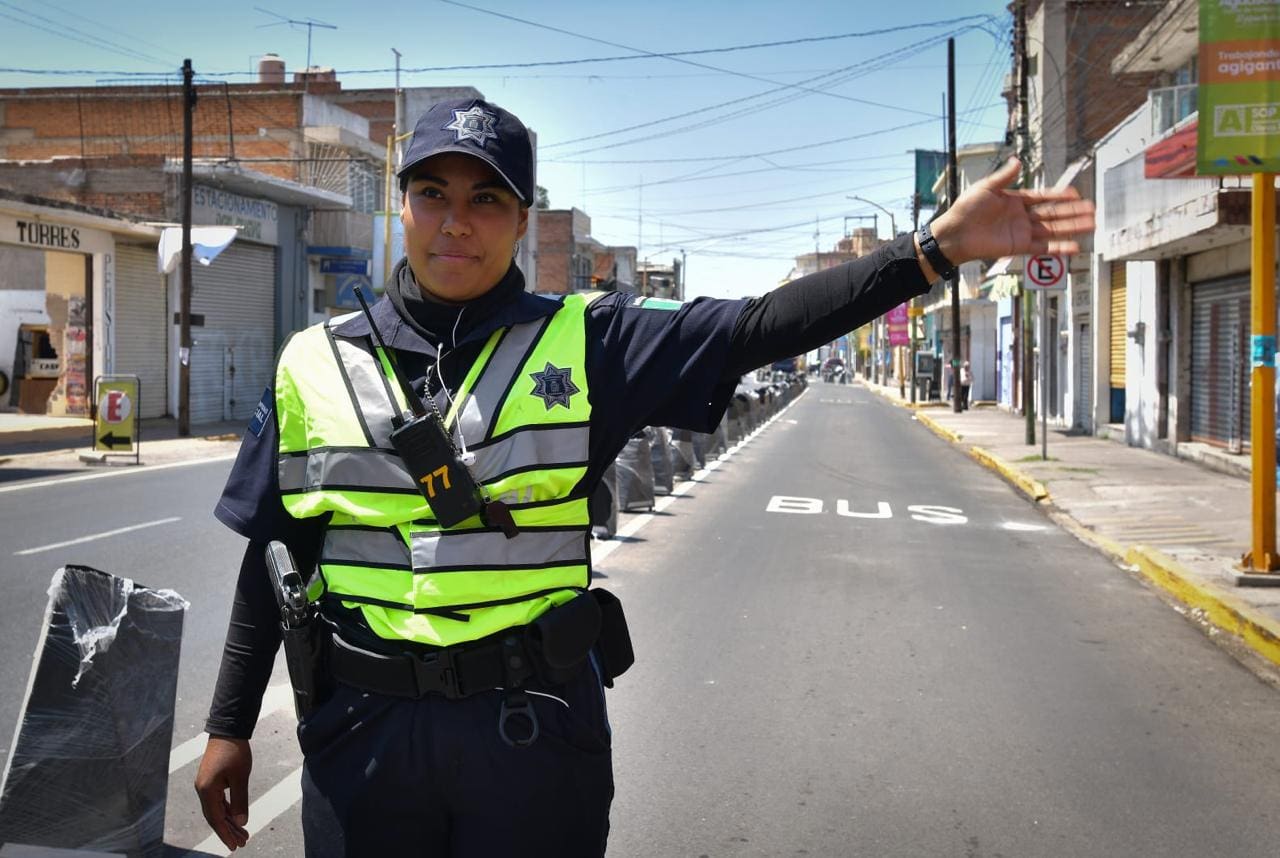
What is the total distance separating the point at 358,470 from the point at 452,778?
569mm

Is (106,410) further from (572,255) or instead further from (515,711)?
(572,255)

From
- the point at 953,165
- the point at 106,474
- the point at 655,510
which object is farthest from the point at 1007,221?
the point at 953,165

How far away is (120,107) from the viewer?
46.8 meters

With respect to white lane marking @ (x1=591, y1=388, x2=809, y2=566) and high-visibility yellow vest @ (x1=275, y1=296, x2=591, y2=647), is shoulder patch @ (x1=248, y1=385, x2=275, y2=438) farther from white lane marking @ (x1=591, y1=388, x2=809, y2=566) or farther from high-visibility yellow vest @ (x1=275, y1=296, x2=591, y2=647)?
white lane marking @ (x1=591, y1=388, x2=809, y2=566)

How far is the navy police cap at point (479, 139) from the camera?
2.37 metres

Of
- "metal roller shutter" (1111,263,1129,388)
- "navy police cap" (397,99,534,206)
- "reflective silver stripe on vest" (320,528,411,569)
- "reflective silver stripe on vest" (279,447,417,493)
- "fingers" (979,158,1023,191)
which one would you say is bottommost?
"reflective silver stripe on vest" (320,528,411,569)

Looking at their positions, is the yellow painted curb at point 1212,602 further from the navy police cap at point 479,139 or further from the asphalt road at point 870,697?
the navy police cap at point 479,139

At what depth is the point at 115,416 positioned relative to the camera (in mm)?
19750

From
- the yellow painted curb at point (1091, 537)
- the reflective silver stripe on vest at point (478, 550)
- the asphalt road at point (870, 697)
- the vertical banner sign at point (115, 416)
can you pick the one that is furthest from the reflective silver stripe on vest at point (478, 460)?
the vertical banner sign at point (115, 416)

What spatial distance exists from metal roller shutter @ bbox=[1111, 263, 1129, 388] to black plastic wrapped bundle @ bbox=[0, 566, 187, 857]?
26.1 metres

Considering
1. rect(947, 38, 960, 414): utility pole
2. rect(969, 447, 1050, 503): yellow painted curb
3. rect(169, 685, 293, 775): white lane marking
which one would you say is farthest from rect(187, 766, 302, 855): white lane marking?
rect(947, 38, 960, 414): utility pole

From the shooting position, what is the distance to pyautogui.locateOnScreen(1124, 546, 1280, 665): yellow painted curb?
7777mm

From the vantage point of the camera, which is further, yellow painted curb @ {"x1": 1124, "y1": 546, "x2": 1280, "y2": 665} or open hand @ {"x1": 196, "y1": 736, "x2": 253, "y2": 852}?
yellow painted curb @ {"x1": 1124, "y1": 546, "x2": 1280, "y2": 665}

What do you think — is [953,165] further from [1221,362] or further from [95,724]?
[95,724]
